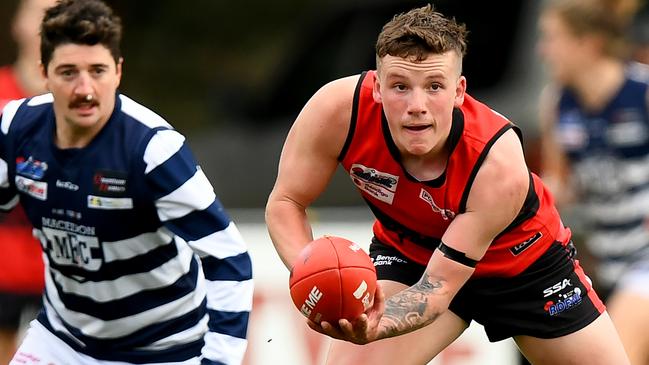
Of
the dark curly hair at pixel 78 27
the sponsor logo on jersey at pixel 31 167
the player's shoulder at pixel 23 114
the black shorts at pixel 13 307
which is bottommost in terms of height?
the black shorts at pixel 13 307

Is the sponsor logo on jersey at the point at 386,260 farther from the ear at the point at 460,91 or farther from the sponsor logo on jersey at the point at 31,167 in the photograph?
the sponsor logo on jersey at the point at 31,167

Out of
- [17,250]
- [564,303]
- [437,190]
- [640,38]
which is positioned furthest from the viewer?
[640,38]

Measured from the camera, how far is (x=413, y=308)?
20.5 ft

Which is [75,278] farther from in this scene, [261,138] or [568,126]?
[261,138]

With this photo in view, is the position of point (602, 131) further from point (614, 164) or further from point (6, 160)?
point (6, 160)

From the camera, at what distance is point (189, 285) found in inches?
271

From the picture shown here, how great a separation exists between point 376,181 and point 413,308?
0.56 m

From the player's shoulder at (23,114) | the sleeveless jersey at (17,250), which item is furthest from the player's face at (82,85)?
the sleeveless jersey at (17,250)

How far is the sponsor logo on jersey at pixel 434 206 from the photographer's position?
6.41m

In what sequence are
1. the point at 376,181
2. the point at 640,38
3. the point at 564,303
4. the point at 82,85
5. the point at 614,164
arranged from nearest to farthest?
the point at 376,181 < the point at 82,85 < the point at 564,303 < the point at 614,164 < the point at 640,38

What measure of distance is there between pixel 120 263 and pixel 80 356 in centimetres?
49

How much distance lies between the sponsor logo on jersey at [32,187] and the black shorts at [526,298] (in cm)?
142

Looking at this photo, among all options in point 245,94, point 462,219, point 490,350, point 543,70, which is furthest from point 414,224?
point 245,94

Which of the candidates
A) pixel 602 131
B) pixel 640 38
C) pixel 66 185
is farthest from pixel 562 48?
pixel 66 185
